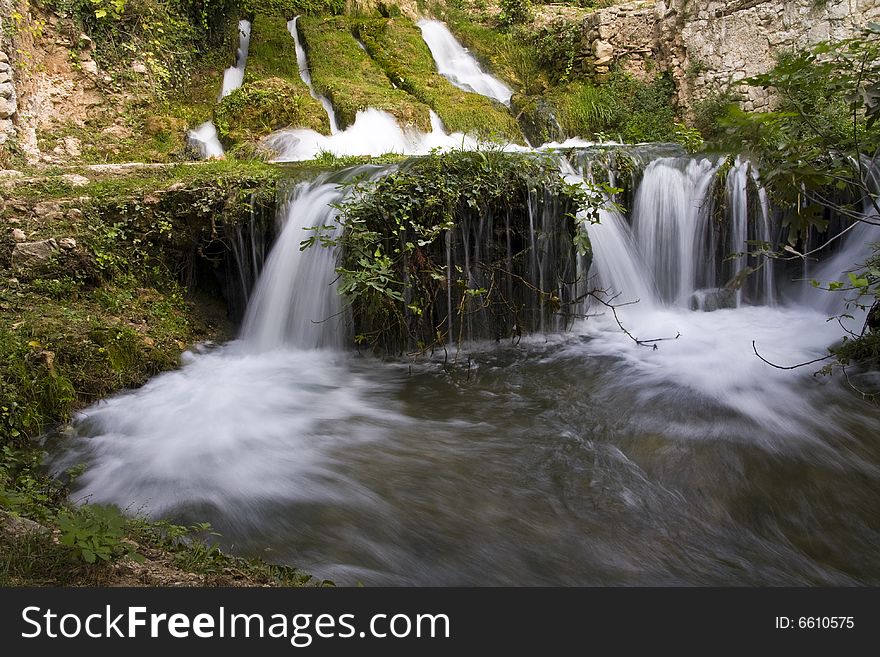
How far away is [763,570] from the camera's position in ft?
8.57

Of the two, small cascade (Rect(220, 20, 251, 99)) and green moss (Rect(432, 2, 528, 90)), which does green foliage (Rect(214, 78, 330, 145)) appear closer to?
small cascade (Rect(220, 20, 251, 99))

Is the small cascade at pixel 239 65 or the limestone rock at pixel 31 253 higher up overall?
the small cascade at pixel 239 65

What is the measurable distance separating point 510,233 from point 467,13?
12518mm

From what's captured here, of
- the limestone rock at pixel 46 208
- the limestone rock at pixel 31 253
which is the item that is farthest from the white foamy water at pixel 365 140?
the limestone rock at pixel 31 253

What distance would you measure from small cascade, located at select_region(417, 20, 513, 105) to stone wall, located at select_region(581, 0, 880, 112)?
Result: 80.0 inches

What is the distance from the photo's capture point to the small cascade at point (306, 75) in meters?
10.6

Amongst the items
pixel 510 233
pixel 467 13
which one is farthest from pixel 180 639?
pixel 467 13

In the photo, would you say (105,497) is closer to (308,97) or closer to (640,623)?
(640,623)

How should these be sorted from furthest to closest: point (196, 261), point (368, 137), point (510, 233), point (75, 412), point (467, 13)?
point (467, 13)
point (368, 137)
point (196, 261)
point (510, 233)
point (75, 412)

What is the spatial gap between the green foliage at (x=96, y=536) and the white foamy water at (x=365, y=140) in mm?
7659

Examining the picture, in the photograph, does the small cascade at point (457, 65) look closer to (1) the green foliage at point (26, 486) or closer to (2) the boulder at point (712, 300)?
(2) the boulder at point (712, 300)

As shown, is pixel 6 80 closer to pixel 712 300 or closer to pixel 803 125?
pixel 803 125

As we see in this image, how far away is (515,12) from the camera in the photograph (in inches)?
578

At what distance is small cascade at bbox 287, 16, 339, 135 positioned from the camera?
34.7 ft
